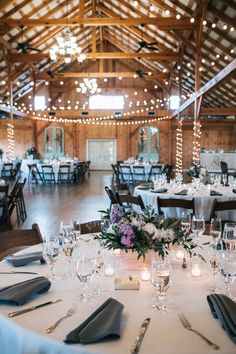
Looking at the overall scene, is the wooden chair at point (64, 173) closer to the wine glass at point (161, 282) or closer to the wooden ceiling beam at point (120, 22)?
the wooden ceiling beam at point (120, 22)

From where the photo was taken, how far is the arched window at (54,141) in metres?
22.8

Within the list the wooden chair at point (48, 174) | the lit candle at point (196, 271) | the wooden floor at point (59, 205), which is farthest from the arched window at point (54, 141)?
the lit candle at point (196, 271)

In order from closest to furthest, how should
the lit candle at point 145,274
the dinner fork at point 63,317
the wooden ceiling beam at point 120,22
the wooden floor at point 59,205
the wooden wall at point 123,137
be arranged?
1. the dinner fork at point 63,317
2. the lit candle at point 145,274
3. the wooden floor at point 59,205
4. the wooden ceiling beam at point 120,22
5. the wooden wall at point 123,137

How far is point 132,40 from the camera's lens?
18688mm

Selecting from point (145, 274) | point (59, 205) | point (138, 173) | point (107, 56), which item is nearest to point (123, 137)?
point (138, 173)

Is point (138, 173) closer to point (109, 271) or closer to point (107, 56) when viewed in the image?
point (107, 56)

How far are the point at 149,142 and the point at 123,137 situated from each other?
165 centimetres

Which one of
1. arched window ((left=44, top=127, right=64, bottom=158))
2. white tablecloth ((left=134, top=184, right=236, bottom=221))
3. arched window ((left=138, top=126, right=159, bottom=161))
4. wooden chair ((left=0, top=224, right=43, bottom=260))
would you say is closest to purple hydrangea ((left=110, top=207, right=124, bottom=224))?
wooden chair ((left=0, top=224, right=43, bottom=260))

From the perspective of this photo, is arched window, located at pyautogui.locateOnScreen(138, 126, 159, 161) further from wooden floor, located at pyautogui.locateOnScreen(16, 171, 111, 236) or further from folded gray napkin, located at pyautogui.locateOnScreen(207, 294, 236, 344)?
folded gray napkin, located at pyautogui.locateOnScreen(207, 294, 236, 344)

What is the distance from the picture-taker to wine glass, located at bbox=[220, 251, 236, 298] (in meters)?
1.68

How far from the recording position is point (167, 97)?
21.9m

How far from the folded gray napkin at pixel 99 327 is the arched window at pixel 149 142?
21.2 meters

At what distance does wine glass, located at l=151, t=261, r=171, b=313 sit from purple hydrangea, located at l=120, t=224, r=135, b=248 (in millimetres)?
364

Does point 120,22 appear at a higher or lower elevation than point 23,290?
higher
